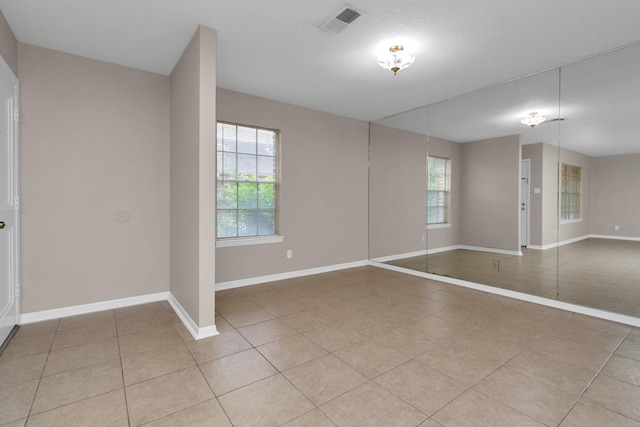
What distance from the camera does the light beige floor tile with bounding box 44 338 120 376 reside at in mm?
2199

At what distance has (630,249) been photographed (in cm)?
311

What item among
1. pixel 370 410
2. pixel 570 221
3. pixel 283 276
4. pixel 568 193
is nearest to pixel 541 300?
pixel 570 221

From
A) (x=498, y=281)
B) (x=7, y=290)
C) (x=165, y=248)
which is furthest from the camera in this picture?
(x=498, y=281)

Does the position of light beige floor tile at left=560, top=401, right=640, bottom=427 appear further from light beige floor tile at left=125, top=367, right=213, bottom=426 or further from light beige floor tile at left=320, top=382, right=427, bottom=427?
light beige floor tile at left=125, top=367, right=213, bottom=426

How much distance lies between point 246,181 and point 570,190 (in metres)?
3.93

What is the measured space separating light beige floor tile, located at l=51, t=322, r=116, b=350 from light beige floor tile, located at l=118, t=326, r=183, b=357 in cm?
19

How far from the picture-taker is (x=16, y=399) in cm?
184

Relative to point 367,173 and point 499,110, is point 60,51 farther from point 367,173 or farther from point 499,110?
point 499,110

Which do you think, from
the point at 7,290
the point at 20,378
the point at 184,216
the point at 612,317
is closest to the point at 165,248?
the point at 184,216

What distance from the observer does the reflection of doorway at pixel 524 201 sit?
3.73 meters

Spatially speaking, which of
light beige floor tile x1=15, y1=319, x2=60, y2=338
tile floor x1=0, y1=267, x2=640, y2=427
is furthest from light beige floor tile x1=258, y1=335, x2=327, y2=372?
light beige floor tile x1=15, y1=319, x2=60, y2=338

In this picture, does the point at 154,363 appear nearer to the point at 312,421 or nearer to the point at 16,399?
the point at 16,399

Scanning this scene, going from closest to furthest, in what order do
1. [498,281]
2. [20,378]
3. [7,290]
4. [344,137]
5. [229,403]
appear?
1. [229,403]
2. [20,378]
3. [7,290]
4. [498,281]
5. [344,137]

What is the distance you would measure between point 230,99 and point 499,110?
359 cm
